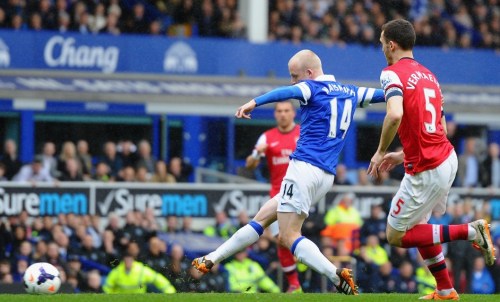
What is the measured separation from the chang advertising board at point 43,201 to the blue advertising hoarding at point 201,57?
22.6 ft

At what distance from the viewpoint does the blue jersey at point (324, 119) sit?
11.0 metres

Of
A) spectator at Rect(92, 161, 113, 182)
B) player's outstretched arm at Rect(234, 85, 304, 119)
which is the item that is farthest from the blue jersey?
spectator at Rect(92, 161, 113, 182)

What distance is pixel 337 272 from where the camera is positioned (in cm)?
1069

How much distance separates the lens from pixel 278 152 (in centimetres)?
1474

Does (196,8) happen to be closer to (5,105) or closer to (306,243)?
(5,105)

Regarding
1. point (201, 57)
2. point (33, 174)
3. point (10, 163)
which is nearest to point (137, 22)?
point (201, 57)

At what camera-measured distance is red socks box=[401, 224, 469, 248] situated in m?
10.3

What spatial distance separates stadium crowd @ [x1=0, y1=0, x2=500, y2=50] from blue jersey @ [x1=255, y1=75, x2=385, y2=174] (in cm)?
1468

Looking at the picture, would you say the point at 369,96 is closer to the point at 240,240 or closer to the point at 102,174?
the point at 240,240

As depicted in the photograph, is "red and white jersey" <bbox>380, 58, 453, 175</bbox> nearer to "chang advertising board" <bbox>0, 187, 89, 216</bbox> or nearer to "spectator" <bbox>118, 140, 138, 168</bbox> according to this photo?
"chang advertising board" <bbox>0, 187, 89, 216</bbox>

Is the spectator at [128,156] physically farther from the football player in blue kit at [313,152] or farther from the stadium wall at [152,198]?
Answer: the football player in blue kit at [313,152]

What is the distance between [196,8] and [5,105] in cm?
537

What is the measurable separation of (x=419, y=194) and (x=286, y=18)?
18.4 m

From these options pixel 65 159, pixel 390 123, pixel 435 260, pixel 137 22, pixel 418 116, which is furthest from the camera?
pixel 137 22
